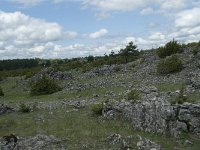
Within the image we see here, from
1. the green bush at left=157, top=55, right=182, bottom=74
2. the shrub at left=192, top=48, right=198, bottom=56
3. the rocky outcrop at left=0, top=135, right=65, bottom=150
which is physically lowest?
the rocky outcrop at left=0, top=135, right=65, bottom=150

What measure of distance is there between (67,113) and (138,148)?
375 inches

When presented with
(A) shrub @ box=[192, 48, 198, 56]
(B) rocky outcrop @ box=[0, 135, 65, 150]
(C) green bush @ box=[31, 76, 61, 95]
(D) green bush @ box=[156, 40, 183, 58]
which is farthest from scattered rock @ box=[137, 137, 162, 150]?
(D) green bush @ box=[156, 40, 183, 58]

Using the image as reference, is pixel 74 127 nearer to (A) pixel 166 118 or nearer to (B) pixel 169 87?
(A) pixel 166 118

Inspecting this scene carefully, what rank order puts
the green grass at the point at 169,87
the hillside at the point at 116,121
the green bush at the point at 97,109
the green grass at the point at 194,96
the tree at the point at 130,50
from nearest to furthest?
the hillside at the point at 116,121, the green bush at the point at 97,109, the green grass at the point at 194,96, the green grass at the point at 169,87, the tree at the point at 130,50

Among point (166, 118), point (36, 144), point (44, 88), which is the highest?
point (44, 88)

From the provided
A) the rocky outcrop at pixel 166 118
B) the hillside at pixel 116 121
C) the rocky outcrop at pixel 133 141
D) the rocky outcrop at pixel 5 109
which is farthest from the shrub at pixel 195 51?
the rocky outcrop at pixel 133 141

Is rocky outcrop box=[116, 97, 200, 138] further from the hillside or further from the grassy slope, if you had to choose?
the grassy slope

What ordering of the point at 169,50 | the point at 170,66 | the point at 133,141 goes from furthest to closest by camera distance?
the point at 169,50, the point at 170,66, the point at 133,141

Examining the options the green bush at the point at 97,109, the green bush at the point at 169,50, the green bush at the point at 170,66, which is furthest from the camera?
the green bush at the point at 169,50

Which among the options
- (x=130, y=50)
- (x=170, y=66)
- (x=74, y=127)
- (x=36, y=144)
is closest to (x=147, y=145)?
(x=74, y=127)

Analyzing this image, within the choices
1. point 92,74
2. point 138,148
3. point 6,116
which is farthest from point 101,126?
point 92,74

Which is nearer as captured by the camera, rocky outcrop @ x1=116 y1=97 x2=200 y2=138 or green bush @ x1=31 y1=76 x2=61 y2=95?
rocky outcrop @ x1=116 y1=97 x2=200 y2=138

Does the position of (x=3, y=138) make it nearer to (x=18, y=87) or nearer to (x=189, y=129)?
(x=189, y=129)

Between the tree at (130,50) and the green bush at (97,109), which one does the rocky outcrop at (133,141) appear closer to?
the green bush at (97,109)
